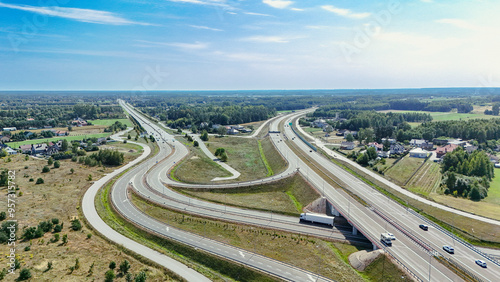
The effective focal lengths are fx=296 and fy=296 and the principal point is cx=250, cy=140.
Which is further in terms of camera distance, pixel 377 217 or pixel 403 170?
pixel 403 170

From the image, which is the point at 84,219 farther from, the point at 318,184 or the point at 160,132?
the point at 160,132

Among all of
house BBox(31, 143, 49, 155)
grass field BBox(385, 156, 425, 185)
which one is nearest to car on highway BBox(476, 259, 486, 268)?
grass field BBox(385, 156, 425, 185)

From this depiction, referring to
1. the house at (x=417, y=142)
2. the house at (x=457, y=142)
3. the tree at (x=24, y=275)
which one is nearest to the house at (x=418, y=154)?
the house at (x=417, y=142)

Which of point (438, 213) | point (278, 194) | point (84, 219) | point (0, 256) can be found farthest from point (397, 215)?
point (0, 256)

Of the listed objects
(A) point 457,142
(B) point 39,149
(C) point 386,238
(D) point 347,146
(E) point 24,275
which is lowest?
(D) point 347,146

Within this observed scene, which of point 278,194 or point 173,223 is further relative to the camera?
point 278,194

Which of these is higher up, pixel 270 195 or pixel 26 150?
pixel 26 150

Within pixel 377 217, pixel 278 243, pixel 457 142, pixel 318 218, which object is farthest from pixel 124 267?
pixel 457 142

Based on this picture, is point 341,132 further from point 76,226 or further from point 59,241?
point 59,241
